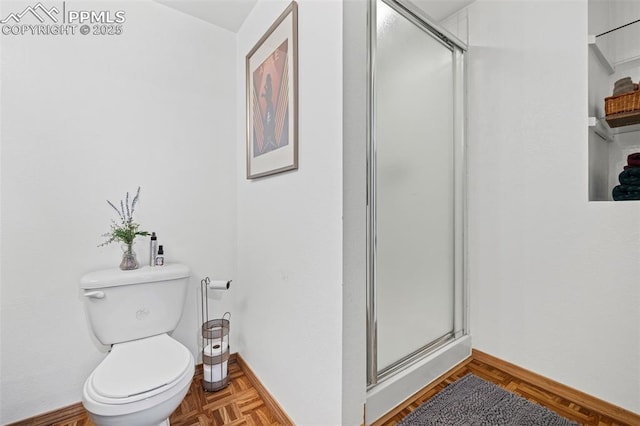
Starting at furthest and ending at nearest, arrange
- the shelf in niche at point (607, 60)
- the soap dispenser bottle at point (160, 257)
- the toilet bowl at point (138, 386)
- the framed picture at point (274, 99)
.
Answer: the soap dispenser bottle at point (160, 257), the shelf in niche at point (607, 60), the framed picture at point (274, 99), the toilet bowl at point (138, 386)

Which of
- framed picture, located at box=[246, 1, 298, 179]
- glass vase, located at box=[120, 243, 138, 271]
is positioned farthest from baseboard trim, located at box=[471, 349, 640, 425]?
glass vase, located at box=[120, 243, 138, 271]

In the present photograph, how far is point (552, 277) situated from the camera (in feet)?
4.80

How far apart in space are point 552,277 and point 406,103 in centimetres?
122

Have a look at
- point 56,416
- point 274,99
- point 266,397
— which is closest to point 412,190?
point 274,99

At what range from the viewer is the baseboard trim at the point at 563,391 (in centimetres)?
125

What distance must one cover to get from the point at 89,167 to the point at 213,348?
3.90 feet

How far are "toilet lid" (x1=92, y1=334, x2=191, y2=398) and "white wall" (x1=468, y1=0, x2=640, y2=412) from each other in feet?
5.75

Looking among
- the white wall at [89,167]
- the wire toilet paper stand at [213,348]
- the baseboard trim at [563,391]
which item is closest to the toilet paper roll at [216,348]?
the wire toilet paper stand at [213,348]

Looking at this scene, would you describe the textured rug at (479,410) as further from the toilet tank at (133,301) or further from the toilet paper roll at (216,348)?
the toilet tank at (133,301)

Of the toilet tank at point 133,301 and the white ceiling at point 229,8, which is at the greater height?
the white ceiling at point 229,8

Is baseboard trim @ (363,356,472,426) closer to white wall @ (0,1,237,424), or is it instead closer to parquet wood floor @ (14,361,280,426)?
parquet wood floor @ (14,361,280,426)

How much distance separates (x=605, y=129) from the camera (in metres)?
1.39

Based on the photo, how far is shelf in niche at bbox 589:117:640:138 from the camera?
1.32 m

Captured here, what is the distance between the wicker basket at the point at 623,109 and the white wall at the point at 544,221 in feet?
0.31
